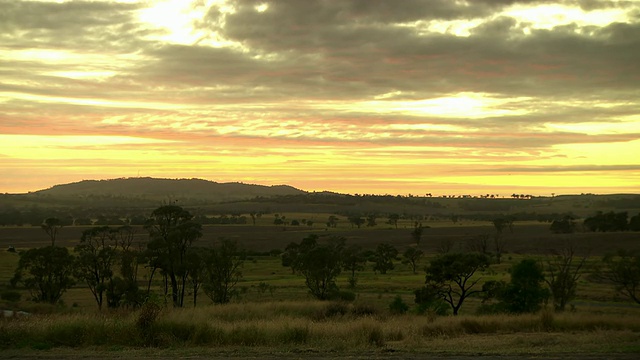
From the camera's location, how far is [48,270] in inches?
2235

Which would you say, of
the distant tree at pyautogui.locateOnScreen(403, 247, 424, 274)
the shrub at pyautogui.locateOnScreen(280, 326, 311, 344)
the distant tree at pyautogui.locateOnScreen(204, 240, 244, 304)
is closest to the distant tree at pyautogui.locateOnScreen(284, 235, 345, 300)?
the distant tree at pyautogui.locateOnScreen(204, 240, 244, 304)

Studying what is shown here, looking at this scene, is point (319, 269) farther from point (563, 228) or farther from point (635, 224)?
point (563, 228)

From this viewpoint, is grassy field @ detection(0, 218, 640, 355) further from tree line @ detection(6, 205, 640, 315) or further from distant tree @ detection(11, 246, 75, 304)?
distant tree @ detection(11, 246, 75, 304)

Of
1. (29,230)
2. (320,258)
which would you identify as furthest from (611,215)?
(29,230)

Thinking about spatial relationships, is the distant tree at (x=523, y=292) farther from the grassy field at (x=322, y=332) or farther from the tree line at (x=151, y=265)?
the tree line at (x=151, y=265)

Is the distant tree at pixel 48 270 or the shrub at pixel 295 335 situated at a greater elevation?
the shrub at pixel 295 335

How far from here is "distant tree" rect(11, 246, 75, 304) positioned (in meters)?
56.0

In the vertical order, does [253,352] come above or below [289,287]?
above

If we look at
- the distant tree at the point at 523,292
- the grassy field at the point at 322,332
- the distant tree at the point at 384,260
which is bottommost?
the distant tree at the point at 384,260

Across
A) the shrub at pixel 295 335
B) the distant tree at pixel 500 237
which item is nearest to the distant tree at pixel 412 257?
the distant tree at pixel 500 237

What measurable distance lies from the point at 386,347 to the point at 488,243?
11294 centimetres

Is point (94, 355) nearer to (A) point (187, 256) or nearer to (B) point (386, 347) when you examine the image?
(B) point (386, 347)

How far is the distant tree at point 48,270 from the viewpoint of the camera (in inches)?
2203

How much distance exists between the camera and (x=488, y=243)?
12475cm
